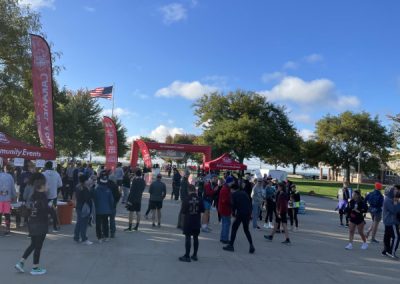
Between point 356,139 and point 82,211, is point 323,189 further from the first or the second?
point 82,211

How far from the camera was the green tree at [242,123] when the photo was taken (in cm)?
4734

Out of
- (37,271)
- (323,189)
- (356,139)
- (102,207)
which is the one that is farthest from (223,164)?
(356,139)

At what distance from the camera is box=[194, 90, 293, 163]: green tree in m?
47.3

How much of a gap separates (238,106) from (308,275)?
45.4m

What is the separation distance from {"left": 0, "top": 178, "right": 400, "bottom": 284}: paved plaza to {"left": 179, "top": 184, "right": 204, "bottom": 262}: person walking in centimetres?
25

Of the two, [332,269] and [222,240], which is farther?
[222,240]

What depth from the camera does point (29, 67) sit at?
18.3 metres

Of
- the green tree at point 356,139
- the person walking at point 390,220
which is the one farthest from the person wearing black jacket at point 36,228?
the green tree at point 356,139

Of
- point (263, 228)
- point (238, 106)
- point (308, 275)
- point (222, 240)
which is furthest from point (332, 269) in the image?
point (238, 106)

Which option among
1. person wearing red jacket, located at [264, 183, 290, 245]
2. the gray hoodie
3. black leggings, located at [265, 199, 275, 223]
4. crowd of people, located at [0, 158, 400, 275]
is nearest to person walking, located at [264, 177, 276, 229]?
black leggings, located at [265, 199, 275, 223]

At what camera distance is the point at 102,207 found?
32.4ft

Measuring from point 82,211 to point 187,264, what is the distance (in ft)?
10.4

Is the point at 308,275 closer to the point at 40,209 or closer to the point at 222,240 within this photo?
the point at 222,240

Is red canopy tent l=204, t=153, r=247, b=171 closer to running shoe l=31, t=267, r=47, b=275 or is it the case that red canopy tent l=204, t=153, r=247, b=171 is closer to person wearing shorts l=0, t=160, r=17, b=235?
person wearing shorts l=0, t=160, r=17, b=235
